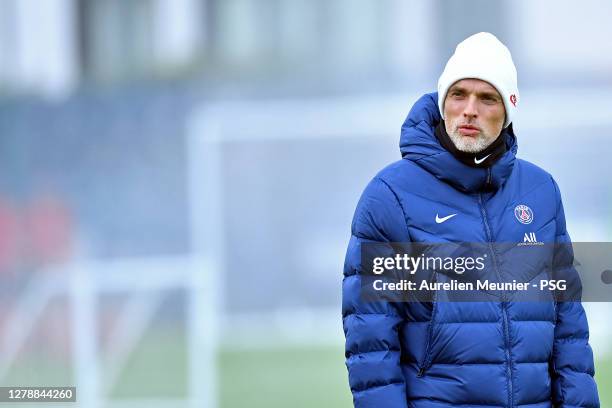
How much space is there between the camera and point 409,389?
242cm

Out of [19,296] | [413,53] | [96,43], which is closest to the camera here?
[19,296]

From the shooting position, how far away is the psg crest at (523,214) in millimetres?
2496

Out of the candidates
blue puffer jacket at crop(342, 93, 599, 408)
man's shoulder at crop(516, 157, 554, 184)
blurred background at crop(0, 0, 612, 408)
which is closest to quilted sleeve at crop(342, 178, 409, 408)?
blue puffer jacket at crop(342, 93, 599, 408)

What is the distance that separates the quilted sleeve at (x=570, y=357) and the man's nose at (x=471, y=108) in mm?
294

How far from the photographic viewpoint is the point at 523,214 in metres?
2.51

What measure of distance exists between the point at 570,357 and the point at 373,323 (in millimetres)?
427

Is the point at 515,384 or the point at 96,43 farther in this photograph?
the point at 96,43

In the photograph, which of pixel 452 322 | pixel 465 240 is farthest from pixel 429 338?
pixel 465 240

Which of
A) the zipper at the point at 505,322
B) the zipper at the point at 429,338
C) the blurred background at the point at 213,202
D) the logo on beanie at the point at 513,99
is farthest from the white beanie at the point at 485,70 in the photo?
the blurred background at the point at 213,202

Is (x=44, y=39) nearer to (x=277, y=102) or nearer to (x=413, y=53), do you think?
(x=413, y=53)

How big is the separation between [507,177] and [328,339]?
4.38m

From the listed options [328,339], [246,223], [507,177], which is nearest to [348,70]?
[246,223]

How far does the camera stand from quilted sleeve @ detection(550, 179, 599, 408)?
98.4 inches

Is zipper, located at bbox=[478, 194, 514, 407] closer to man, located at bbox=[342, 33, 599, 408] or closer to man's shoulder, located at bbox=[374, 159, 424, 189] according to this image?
man, located at bbox=[342, 33, 599, 408]
